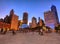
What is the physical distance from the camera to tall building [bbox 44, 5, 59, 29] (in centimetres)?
241

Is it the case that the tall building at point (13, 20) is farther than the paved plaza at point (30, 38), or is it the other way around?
the tall building at point (13, 20)

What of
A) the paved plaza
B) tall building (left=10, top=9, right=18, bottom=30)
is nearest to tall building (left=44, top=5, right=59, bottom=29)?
the paved plaza

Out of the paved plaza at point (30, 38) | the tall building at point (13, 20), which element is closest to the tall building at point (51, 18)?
the paved plaza at point (30, 38)

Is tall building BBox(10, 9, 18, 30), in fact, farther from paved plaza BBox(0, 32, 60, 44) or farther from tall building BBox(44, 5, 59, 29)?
tall building BBox(44, 5, 59, 29)

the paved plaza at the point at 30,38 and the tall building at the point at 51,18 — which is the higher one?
the tall building at the point at 51,18

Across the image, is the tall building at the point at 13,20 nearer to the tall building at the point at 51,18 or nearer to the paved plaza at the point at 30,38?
the paved plaza at the point at 30,38

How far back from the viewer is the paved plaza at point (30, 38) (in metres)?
2.35

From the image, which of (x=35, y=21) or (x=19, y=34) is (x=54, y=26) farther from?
(x=19, y=34)

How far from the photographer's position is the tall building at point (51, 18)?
2.41 meters

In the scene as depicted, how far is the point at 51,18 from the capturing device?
8.07 ft

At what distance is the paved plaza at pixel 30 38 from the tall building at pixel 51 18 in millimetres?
286

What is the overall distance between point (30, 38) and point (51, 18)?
2.54 feet

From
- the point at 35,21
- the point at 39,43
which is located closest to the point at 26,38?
the point at 39,43

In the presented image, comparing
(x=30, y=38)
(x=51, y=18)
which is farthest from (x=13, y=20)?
(x=51, y=18)
